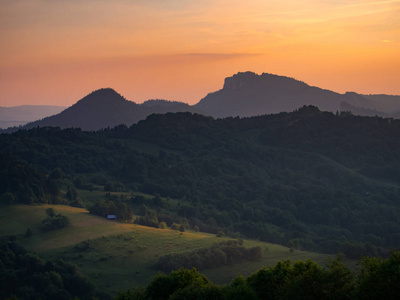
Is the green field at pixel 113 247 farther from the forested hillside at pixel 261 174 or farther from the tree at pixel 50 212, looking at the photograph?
the forested hillside at pixel 261 174

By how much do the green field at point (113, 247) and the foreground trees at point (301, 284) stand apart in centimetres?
3214

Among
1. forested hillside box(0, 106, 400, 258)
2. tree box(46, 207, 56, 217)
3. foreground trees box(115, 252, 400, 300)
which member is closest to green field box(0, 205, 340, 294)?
tree box(46, 207, 56, 217)

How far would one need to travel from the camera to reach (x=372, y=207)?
130625 mm

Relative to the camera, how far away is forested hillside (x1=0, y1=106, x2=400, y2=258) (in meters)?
117

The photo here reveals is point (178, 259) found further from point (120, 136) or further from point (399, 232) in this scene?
point (120, 136)

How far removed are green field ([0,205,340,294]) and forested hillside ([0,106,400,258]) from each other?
1073 centimetres

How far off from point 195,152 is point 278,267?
487ft

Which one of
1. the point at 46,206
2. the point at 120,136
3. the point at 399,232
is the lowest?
the point at 399,232

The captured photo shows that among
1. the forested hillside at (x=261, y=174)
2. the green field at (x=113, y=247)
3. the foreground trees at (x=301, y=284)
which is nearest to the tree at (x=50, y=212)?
the green field at (x=113, y=247)

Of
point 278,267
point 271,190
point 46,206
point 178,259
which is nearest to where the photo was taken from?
point 278,267

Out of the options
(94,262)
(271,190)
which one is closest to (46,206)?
(94,262)

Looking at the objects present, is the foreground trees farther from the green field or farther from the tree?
the tree

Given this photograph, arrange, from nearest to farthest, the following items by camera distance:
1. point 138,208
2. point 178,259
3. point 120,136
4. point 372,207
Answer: point 178,259 → point 138,208 → point 372,207 → point 120,136

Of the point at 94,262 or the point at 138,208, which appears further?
the point at 138,208
